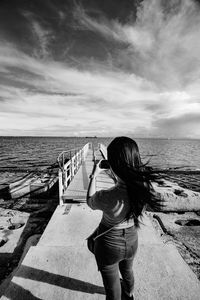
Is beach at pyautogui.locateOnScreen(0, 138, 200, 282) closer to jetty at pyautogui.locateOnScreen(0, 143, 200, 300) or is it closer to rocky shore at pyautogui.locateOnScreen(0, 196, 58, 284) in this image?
rocky shore at pyautogui.locateOnScreen(0, 196, 58, 284)

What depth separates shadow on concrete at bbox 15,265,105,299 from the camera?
262cm

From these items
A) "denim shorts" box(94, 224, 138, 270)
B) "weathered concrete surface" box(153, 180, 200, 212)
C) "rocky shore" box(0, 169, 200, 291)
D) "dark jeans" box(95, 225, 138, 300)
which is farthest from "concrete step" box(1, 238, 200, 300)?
"weathered concrete surface" box(153, 180, 200, 212)

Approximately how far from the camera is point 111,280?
1.85 m

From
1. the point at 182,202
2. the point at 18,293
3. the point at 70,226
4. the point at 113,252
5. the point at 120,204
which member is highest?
the point at 120,204

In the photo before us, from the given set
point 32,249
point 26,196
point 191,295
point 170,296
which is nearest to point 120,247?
point 170,296

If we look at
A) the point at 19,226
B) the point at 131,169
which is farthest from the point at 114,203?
the point at 19,226

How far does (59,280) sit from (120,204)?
1.93 meters

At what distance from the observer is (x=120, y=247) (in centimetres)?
178

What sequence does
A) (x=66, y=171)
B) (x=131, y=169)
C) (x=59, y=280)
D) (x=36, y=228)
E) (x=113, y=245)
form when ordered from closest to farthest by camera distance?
1. (x=131, y=169)
2. (x=113, y=245)
3. (x=59, y=280)
4. (x=36, y=228)
5. (x=66, y=171)

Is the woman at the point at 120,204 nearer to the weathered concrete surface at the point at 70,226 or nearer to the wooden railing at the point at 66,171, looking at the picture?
the weathered concrete surface at the point at 70,226

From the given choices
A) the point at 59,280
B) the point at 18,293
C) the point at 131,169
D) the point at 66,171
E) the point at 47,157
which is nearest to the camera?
the point at 131,169

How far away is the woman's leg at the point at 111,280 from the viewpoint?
1.82 metres

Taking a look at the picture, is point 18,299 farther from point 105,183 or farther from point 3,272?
point 105,183

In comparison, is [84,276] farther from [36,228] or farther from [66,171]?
[66,171]
